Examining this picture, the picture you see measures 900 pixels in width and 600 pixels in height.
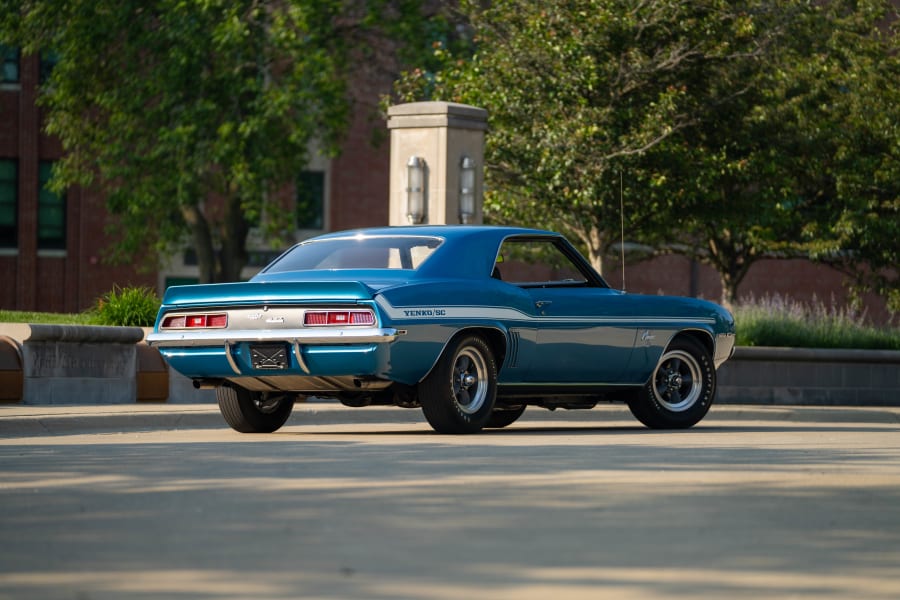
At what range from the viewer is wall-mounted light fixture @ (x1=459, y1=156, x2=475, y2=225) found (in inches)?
966

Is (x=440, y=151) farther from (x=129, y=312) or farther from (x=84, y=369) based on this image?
(x=84, y=369)

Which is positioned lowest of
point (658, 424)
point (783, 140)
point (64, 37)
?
point (658, 424)

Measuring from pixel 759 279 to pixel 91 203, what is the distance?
62.2ft

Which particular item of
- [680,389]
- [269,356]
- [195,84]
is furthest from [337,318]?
[195,84]

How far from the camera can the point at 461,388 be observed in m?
13.2

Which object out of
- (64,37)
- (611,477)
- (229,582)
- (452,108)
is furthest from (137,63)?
(229,582)

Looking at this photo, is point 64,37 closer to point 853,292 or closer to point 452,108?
point 452,108

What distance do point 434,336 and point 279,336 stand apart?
1.12 m

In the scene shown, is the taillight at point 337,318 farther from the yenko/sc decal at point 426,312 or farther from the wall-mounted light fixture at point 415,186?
the wall-mounted light fixture at point 415,186

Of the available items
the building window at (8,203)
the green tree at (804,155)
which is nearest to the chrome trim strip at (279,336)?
the green tree at (804,155)

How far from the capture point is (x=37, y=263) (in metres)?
43.3

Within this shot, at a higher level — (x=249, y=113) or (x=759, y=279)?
(x=249, y=113)

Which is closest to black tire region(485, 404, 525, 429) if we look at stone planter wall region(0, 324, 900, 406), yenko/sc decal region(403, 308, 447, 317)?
yenko/sc decal region(403, 308, 447, 317)

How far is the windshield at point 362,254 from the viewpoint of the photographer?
13516 millimetres
